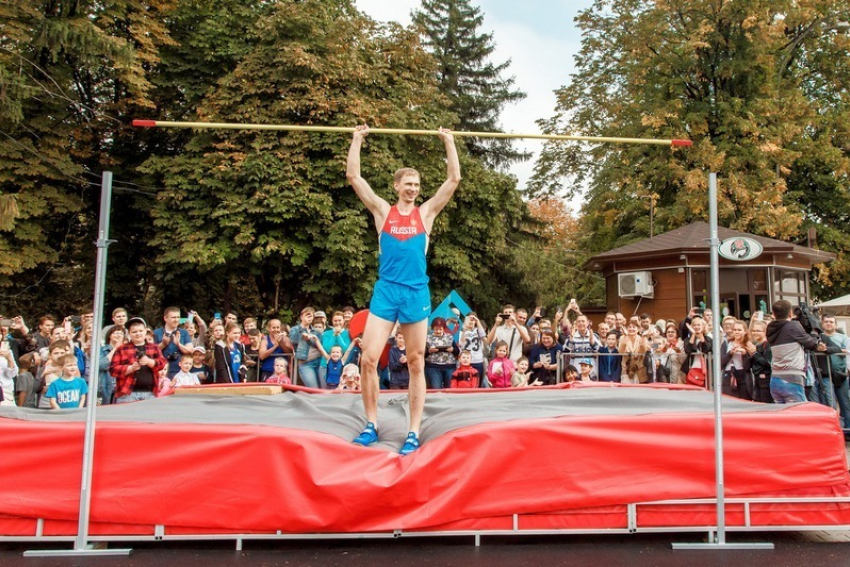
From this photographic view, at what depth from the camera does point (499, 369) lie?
8.84 metres

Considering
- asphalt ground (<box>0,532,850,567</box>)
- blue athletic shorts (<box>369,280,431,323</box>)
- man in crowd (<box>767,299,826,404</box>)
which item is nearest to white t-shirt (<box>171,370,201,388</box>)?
asphalt ground (<box>0,532,850,567</box>)

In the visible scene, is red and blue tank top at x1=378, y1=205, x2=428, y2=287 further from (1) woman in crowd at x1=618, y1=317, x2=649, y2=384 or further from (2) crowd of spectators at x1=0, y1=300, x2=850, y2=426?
(1) woman in crowd at x1=618, y1=317, x2=649, y2=384

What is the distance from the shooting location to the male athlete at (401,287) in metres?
4.51

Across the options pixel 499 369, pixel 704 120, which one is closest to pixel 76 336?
pixel 499 369

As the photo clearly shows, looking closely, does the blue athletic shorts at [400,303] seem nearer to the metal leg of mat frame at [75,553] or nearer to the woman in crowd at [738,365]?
the metal leg of mat frame at [75,553]

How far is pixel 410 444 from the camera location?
13.8ft

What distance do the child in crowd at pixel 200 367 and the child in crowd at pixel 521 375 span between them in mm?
3659

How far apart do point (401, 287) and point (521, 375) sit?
4787 millimetres

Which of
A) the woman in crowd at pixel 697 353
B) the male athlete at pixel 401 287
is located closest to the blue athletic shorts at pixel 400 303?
the male athlete at pixel 401 287

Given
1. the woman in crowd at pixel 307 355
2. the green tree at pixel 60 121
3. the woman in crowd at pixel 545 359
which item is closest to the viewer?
the woman in crowd at pixel 307 355

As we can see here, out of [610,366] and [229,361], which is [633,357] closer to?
[610,366]

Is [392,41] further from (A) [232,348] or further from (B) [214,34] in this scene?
(A) [232,348]

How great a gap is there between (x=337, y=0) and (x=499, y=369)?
13641mm

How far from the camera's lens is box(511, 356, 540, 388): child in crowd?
889 centimetres
